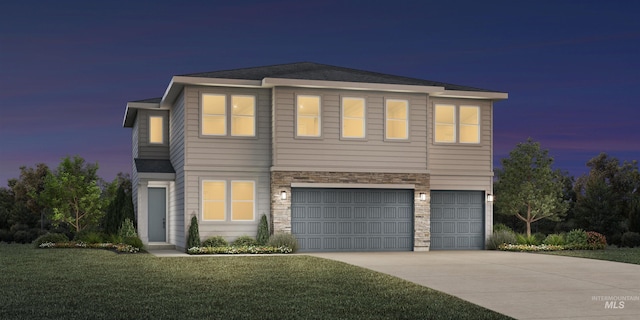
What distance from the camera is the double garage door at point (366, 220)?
23453 mm

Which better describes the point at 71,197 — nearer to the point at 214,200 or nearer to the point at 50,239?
the point at 50,239

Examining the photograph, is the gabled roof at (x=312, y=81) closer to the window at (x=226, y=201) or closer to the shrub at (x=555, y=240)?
the window at (x=226, y=201)

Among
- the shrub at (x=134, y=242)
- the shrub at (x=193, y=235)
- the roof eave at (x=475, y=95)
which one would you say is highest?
the roof eave at (x=475, y=95)

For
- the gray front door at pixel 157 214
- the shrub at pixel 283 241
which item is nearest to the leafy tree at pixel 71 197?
the gray front door at pixel 157 214

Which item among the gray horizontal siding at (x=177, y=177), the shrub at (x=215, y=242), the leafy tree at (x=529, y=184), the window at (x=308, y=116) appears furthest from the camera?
the leafy tree at (x=529, y=184)

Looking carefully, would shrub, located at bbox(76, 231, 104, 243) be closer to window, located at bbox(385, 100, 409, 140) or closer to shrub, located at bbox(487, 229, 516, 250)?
window, located at bbox(385, 100, 409, 140)

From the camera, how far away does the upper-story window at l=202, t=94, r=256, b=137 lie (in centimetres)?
2317

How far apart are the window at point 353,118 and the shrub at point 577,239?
8.32 meters

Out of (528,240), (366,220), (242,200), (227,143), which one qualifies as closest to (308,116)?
(227,143)

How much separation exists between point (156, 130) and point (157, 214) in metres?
3.31

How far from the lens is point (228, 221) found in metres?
23.1

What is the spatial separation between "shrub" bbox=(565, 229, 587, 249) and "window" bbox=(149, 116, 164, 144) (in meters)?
15.7

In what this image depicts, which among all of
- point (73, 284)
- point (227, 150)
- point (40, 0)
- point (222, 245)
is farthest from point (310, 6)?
point (73, 284)

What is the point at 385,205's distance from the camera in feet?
79.3
